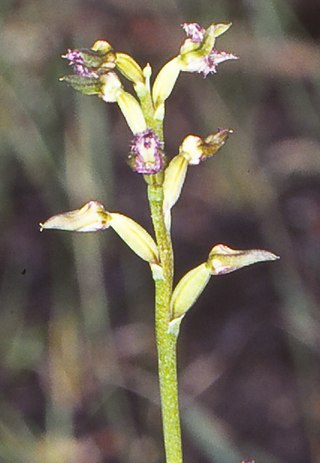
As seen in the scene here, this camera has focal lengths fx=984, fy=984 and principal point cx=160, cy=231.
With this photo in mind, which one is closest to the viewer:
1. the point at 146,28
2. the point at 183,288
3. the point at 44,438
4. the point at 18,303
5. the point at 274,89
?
the point at 183,288

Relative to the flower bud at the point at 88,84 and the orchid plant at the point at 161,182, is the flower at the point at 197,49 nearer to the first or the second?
the orchid plant at the point at 161,182

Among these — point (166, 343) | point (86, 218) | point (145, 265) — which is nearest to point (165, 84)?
point (86, 218)

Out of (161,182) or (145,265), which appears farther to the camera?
(145,265)

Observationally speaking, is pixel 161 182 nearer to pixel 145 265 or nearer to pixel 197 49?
pixel 197 49

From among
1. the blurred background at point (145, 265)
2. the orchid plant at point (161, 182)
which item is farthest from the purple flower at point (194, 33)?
the blurred background at point (145, 265)

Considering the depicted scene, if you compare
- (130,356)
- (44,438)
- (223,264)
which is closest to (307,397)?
(130,356)

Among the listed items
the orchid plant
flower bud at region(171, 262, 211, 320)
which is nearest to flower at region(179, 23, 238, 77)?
the orchid plant

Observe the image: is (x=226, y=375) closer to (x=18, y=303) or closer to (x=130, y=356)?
(x=130, y=356)
